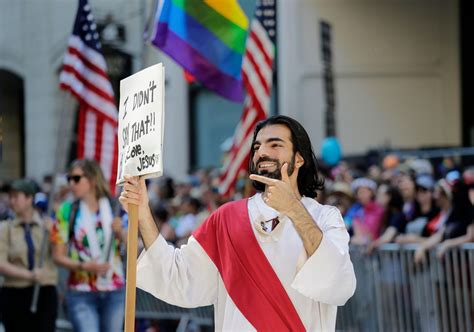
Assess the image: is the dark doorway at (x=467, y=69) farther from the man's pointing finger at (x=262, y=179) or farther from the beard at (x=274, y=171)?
the man's pointing finger at (x=262, y=179)

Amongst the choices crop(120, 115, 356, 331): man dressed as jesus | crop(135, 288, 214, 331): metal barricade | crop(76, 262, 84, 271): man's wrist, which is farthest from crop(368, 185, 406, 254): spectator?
crop(120, 115, 356, 331): man dressed as jesus

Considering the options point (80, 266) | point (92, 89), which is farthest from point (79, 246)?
point (92, 89)

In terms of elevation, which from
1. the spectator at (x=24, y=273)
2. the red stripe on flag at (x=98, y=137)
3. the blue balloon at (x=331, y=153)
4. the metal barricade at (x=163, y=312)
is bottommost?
the metal barricade at (x=163, y=312)

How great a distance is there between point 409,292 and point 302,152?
5.38 m

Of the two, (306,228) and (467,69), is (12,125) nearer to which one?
(467,69)

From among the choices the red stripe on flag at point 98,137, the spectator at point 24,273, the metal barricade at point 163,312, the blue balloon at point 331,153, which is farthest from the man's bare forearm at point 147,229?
the blue balloon at point 331,153

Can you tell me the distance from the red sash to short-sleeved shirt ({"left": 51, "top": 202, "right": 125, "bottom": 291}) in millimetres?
3245

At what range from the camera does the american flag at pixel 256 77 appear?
9.98 metres

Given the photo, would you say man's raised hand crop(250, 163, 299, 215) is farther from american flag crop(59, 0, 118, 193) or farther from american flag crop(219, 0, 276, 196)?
american flag crop(59, 0, 118, 193)

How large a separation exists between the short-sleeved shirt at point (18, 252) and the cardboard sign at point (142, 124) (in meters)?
3.52

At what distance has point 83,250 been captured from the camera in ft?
27.3

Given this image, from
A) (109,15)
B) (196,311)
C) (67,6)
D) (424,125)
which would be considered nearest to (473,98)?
(424,125)

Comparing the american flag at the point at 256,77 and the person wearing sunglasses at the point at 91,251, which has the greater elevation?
the american flag at the point at 256,77

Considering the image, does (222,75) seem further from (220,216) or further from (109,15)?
(109,15)
